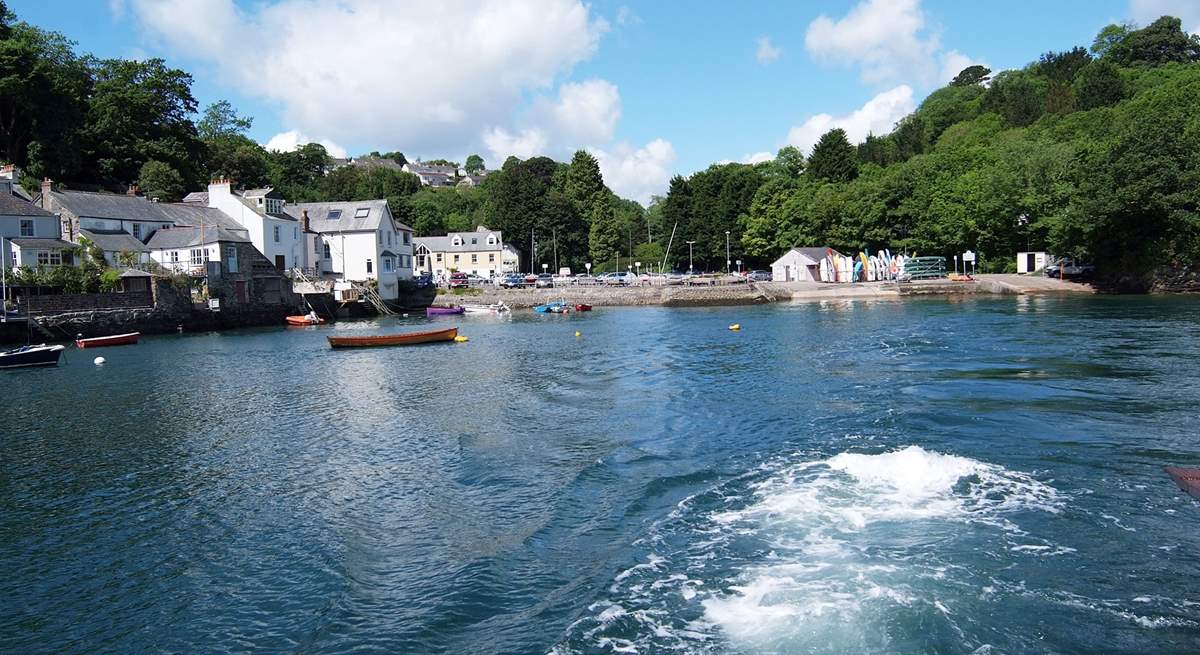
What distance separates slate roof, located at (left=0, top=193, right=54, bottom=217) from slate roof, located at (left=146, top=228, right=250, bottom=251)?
305 inches

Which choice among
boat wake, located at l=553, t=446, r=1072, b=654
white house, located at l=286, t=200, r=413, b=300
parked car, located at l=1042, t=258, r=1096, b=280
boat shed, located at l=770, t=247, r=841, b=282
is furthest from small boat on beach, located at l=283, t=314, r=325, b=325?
parked car, located at l=1042, t=258, r=1096, b=280

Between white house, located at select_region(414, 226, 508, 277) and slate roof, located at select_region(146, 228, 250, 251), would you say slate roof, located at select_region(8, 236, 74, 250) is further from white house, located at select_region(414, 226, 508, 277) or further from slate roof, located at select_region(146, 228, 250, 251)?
white house, located at select_region(414, 226, 508, 277)

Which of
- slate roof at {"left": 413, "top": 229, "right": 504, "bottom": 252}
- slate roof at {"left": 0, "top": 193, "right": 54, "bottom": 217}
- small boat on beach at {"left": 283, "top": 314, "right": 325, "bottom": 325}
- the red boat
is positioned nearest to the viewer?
the red boat

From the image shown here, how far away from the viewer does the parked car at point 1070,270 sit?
73162mm

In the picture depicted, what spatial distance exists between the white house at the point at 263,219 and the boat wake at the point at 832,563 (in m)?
65.2

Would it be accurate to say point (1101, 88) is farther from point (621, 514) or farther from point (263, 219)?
point (621, 514)

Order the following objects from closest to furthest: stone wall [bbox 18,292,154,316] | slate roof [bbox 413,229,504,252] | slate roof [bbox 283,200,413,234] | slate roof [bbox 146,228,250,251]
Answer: stone wall [bbox 18,292,154,316], slate roof [bbox 146,228,250,251], slate roof [bbox 283,200,413,234], slate roof [bbox 413,229,504,252]

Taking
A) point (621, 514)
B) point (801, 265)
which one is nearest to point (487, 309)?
point (801, 265)

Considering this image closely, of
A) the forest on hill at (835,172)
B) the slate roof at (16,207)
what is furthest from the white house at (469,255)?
the slate roof at (16,207)

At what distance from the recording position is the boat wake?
9484mm

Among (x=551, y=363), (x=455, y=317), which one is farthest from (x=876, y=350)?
(x=455, y=317)

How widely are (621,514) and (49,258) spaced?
56.8 meters

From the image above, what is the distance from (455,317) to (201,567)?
61.3 m

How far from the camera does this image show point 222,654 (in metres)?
9.55
